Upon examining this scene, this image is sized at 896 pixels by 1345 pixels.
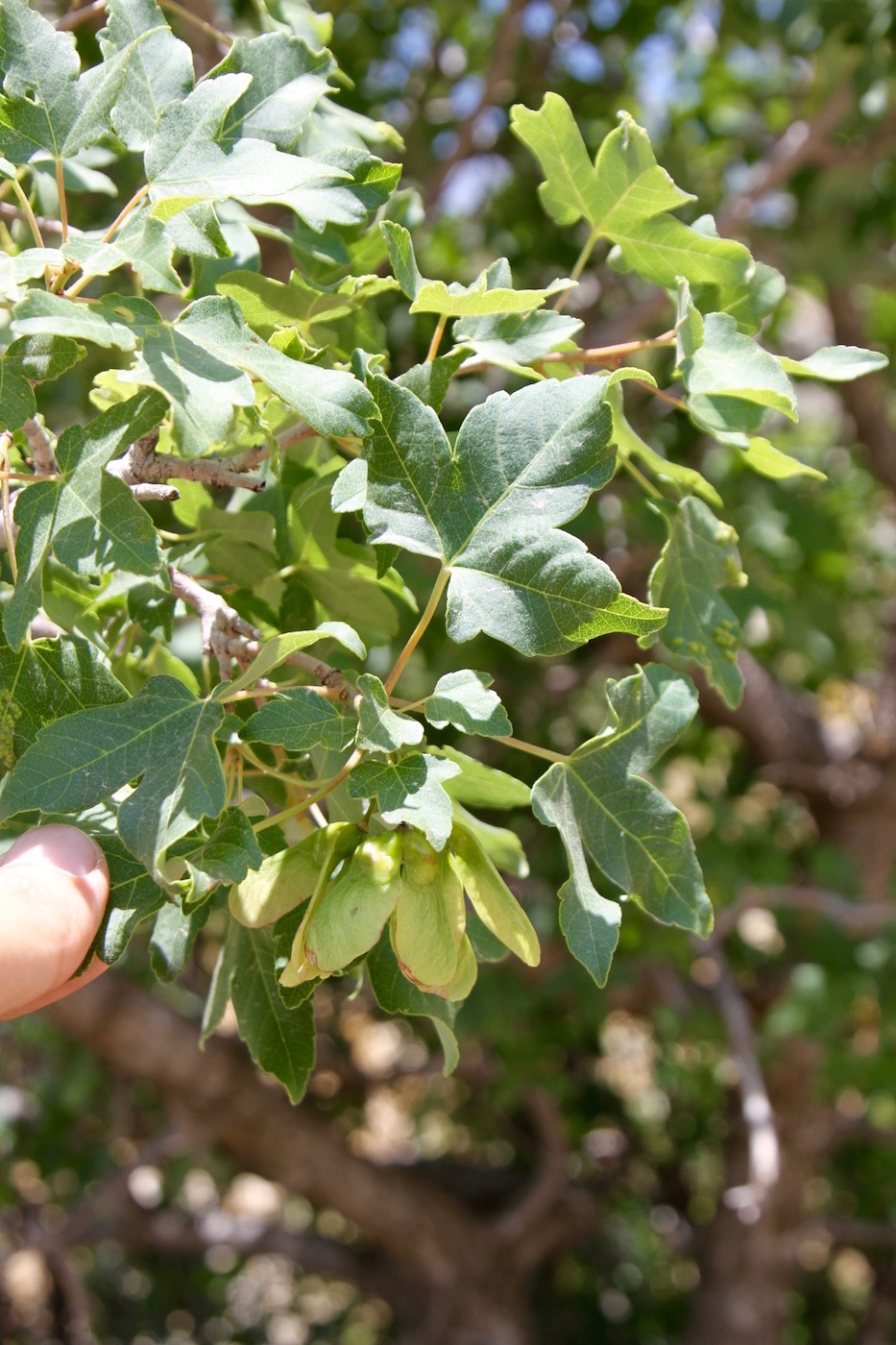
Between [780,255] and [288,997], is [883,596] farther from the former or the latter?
[288,997]

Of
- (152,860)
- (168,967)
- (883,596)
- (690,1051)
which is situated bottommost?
(690,1051)

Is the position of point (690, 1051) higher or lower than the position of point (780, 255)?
lower

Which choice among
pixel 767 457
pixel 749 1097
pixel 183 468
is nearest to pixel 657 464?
pixel 767 457

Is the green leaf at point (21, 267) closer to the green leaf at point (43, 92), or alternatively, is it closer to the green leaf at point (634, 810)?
the green leaf at point (43, 92)

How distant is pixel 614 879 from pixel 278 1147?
2012 millimetres

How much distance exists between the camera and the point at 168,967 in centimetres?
63

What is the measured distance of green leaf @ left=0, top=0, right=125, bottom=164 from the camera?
1.83ft

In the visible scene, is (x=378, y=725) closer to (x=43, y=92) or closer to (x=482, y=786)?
(x=482, y=786)

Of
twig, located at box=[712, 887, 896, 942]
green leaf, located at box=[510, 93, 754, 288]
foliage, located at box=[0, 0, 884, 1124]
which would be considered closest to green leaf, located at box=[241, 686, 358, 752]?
foliage, located at box=[0, 0, 884, 1124]

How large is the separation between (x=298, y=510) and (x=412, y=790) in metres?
0.24

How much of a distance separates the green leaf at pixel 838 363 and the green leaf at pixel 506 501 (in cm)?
17

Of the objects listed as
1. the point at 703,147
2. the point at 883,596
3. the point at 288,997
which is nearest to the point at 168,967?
the point at 288,997

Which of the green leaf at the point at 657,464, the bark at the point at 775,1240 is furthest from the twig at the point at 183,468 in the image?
the bark at the point at 775,1240

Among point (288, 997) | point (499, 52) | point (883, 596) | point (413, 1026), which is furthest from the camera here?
point (883, 596)
